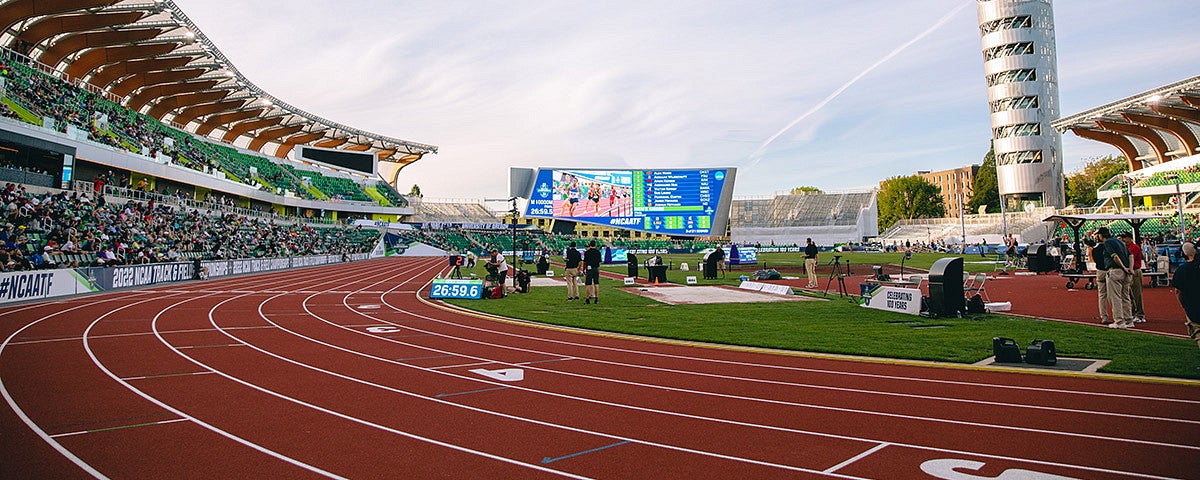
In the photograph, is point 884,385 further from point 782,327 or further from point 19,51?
point 19,51

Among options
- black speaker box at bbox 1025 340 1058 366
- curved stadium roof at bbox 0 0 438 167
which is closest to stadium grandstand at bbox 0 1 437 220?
curved stadium roof at bbox 0 0 438 167

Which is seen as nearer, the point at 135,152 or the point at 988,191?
the point at 135,152

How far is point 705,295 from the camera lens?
19578 millimetres

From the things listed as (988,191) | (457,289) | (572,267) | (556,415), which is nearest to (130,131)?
(457,289)

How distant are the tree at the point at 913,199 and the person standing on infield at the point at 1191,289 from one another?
108 metres

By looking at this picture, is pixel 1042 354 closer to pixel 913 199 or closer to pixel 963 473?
pixel 963 473

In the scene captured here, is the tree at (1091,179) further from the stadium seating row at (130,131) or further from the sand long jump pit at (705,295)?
the stadium seating row at (130,131)

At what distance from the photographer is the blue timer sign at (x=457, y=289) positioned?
19.1 m

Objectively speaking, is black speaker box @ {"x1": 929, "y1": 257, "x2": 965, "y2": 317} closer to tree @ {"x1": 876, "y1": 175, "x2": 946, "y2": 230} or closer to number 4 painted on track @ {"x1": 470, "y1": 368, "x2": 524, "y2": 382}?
number 4 painted on track @ {"x1": 470, "y1": 368, "x2": 524, "y2": 382}

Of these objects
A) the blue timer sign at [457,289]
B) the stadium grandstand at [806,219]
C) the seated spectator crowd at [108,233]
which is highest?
the stadium grandstand at [806,219]

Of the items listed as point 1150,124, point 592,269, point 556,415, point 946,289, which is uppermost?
point 1150,124

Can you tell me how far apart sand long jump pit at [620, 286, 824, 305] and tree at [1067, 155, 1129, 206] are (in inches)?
3522

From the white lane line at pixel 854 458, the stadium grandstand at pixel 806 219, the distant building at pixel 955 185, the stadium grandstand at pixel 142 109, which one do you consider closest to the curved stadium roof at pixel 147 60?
the stadium grandstand at pixel 142 109

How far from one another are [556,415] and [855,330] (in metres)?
7.38
